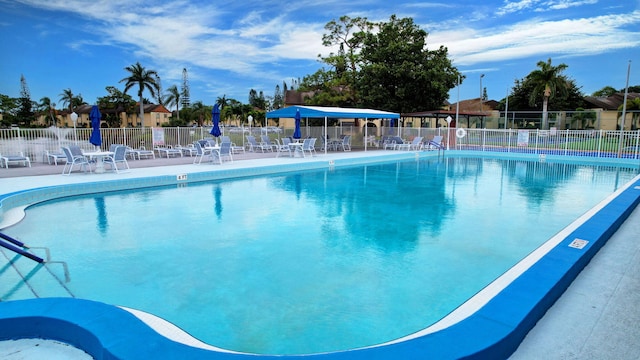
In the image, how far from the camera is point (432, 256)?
4.84 metres

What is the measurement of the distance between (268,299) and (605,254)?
366cm

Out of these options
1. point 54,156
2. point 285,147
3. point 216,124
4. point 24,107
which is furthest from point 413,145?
point 24,107

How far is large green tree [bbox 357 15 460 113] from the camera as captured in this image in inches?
959

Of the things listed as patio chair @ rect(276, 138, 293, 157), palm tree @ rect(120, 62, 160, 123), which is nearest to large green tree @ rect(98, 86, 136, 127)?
palm tree @ rect(120, 62, 160, 123)

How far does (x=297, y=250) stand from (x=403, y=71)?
21079 millimetres

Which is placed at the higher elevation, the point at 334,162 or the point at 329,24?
the point at 329,24

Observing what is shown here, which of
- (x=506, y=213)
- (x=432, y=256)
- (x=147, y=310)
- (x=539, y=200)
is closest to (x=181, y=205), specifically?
(x=147, y=310)

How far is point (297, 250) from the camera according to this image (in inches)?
200

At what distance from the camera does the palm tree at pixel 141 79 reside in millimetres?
40622

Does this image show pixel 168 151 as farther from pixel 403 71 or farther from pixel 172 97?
pixel 172 97

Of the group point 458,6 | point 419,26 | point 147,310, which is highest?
point 458,6

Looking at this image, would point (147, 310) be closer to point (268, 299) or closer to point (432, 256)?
point (268, 299)

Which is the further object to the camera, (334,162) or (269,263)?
(334,162)

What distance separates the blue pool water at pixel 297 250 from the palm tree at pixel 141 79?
1425 inches
